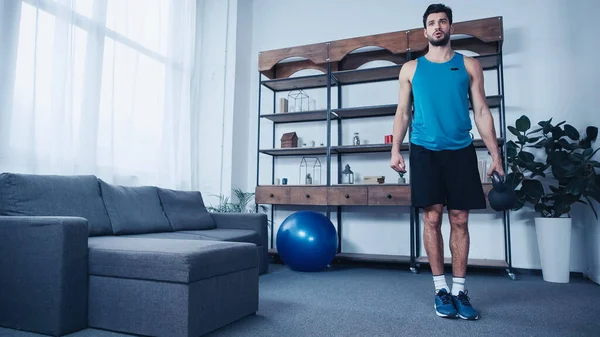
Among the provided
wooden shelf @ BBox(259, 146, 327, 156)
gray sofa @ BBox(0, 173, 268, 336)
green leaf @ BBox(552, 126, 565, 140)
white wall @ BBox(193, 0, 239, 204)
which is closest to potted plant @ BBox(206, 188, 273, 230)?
white wall @ BBox(193, 0, 239, 204)

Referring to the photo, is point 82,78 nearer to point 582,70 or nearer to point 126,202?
point 126,202

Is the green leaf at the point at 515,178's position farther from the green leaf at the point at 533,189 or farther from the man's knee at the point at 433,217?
the man's knee at the point at 433,217

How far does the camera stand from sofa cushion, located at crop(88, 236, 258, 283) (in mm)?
1630

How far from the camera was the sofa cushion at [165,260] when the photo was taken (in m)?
1.63

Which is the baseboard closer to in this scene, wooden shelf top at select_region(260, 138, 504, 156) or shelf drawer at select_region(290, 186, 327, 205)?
wooden shelf top at select_region(260, 138, 504, 156)

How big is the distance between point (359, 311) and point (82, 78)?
2.40 metres

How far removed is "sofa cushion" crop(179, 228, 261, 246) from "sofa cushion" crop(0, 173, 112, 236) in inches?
23.9

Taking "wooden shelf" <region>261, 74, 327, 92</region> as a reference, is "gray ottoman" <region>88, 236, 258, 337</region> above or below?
below

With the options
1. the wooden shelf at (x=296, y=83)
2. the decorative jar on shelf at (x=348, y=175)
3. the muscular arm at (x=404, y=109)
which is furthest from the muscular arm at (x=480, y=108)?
the wooden shelf at (x=296, y=83)

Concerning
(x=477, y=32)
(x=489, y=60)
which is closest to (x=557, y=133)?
(x=489, y=60)

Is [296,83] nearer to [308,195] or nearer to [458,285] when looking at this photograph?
[308,195]

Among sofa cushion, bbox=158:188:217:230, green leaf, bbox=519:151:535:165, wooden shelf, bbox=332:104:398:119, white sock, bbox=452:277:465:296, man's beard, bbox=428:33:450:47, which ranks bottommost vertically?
white sock, bbox=452:277:465:296

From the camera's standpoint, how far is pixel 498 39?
3.34m

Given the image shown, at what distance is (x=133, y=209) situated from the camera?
2.75m
